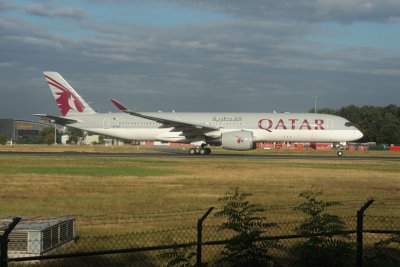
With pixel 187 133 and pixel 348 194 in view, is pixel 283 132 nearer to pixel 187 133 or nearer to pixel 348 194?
pixel 187 133

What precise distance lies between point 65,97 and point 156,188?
3406 centimetres

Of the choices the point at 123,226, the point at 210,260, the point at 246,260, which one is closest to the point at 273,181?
the point at 123,226

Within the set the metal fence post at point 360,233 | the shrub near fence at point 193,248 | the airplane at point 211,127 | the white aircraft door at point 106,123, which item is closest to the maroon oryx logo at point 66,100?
the airplane at point 211,127

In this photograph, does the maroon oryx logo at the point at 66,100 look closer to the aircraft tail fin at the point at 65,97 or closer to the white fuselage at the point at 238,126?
the aircraft tail fin at the point at 65,97

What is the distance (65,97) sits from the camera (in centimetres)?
5431

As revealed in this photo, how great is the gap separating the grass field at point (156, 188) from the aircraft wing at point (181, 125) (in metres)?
14.4

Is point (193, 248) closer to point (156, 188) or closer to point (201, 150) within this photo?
point (156, 188)

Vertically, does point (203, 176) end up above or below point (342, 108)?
below

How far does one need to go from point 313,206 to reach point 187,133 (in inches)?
1607

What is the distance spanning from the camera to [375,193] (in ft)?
69.9

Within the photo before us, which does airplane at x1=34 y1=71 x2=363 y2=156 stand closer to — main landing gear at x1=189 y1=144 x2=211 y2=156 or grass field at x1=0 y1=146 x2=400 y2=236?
main landing gear at x1=189 y1=144 x2=211 y2=156

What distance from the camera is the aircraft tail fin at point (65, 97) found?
54375 millimetres

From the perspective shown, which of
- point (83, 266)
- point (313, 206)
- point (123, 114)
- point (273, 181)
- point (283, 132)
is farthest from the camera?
point (123, 114)

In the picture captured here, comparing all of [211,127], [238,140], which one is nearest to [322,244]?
[238,140]
